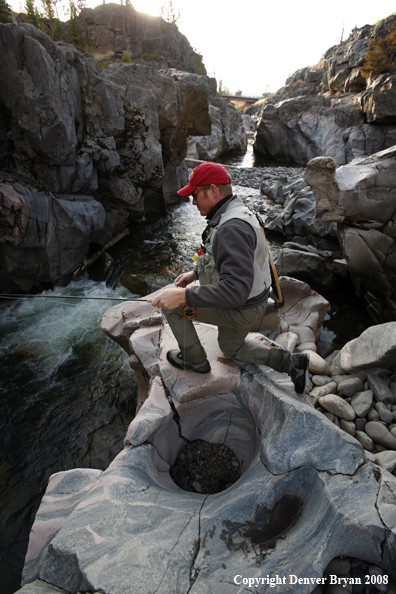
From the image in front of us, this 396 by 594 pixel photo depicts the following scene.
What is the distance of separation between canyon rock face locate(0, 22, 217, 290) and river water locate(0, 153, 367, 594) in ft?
4.48

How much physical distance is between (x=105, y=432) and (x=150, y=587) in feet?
11.2

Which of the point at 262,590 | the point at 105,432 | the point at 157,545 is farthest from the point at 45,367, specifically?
the point at 262,590

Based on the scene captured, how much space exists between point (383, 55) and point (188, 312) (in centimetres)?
3197

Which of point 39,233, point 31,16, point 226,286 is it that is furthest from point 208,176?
point 31,16

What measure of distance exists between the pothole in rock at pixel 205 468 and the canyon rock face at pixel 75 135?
6415 mm

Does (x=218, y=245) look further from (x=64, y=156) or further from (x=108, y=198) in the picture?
(x=108, y=198)

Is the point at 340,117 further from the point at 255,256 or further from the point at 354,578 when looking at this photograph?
the point at 354,578

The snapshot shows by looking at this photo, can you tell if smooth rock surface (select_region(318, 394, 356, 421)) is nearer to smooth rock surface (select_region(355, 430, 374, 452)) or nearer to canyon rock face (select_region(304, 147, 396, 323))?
smooth rock surface (select_region(355, 430, 374, 452))

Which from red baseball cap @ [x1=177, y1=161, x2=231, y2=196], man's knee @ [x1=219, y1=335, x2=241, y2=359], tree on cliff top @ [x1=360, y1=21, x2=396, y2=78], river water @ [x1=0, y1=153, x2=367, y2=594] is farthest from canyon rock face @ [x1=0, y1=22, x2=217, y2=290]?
tree on cliff top @ [x1=360, y1=21, x2=396, y2=78]

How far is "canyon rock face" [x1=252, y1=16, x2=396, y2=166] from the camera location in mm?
22859

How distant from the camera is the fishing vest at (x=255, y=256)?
2436mm

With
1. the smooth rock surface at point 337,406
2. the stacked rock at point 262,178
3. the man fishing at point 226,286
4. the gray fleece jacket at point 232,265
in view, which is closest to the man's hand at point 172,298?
the man fishing at point 226,286

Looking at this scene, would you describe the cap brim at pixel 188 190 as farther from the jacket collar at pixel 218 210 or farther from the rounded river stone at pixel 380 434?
the rounded river stone at pixel 380 434

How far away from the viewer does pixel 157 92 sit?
11234 millimetres
